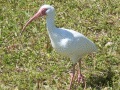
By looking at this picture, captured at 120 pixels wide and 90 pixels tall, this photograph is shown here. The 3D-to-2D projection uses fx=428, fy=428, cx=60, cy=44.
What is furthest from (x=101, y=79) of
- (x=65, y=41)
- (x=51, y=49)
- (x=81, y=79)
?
(x=51, y=49)

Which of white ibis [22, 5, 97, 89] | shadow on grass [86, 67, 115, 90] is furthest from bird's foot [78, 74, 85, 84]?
white ibis [22, 5, 97, 89]

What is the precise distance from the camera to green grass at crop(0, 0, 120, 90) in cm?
568

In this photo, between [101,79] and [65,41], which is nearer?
[65,41]

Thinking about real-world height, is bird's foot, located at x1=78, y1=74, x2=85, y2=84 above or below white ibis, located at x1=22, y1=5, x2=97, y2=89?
below

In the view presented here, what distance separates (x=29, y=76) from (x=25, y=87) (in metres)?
0.23

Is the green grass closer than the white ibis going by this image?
No

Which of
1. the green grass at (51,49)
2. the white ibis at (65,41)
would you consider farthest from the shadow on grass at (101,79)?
the white ibis at (65,41)

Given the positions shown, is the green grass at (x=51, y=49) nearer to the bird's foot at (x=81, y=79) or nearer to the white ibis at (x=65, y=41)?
the bird's foot at (x=81, y=79)

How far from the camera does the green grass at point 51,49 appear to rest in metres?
5.68

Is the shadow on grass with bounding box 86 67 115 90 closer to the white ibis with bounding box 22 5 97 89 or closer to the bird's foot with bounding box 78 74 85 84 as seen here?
the bird's foot with bounding box 78 74 85 84

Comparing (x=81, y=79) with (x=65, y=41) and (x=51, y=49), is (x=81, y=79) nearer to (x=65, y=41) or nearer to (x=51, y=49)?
(x=65, y=41)

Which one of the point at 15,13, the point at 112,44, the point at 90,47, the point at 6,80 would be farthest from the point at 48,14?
the point at 15,13

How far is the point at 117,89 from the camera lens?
5.45 meters

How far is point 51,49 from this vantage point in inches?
252
